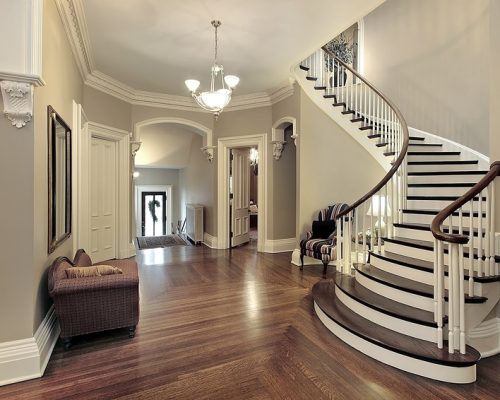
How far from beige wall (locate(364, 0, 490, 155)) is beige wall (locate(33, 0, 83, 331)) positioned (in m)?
5.58

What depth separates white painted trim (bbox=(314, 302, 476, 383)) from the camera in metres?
1.98

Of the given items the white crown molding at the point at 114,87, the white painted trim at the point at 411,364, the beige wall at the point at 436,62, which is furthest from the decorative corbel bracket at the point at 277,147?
the white painted trim at the point at 411,364

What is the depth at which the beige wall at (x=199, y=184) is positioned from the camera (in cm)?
653

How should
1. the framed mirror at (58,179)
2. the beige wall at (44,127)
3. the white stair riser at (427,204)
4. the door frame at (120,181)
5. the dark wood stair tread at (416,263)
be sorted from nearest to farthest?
the beige wall at (44,127)
the dark wood stair tread at (416,263)
the framed mirror at (58,179)
the white stair riser at (427,204)
the door frame at (120,181)

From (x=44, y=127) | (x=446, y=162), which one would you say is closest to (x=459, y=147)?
(x=446, y=162)

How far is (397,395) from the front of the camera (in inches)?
73.3

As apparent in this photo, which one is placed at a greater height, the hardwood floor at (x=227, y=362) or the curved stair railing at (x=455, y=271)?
the curved stair railing at (x=455, y=271)

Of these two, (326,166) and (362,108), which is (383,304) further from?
(362,108)

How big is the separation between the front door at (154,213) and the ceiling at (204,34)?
247 inches

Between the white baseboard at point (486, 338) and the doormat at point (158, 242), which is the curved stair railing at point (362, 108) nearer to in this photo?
the white baseboard at point (486, 338)

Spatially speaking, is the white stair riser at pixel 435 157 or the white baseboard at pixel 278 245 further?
the white baseboard at pixel 278 245

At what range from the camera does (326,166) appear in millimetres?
5102

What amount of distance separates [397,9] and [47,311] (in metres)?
7.45

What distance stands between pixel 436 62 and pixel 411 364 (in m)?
5.17
